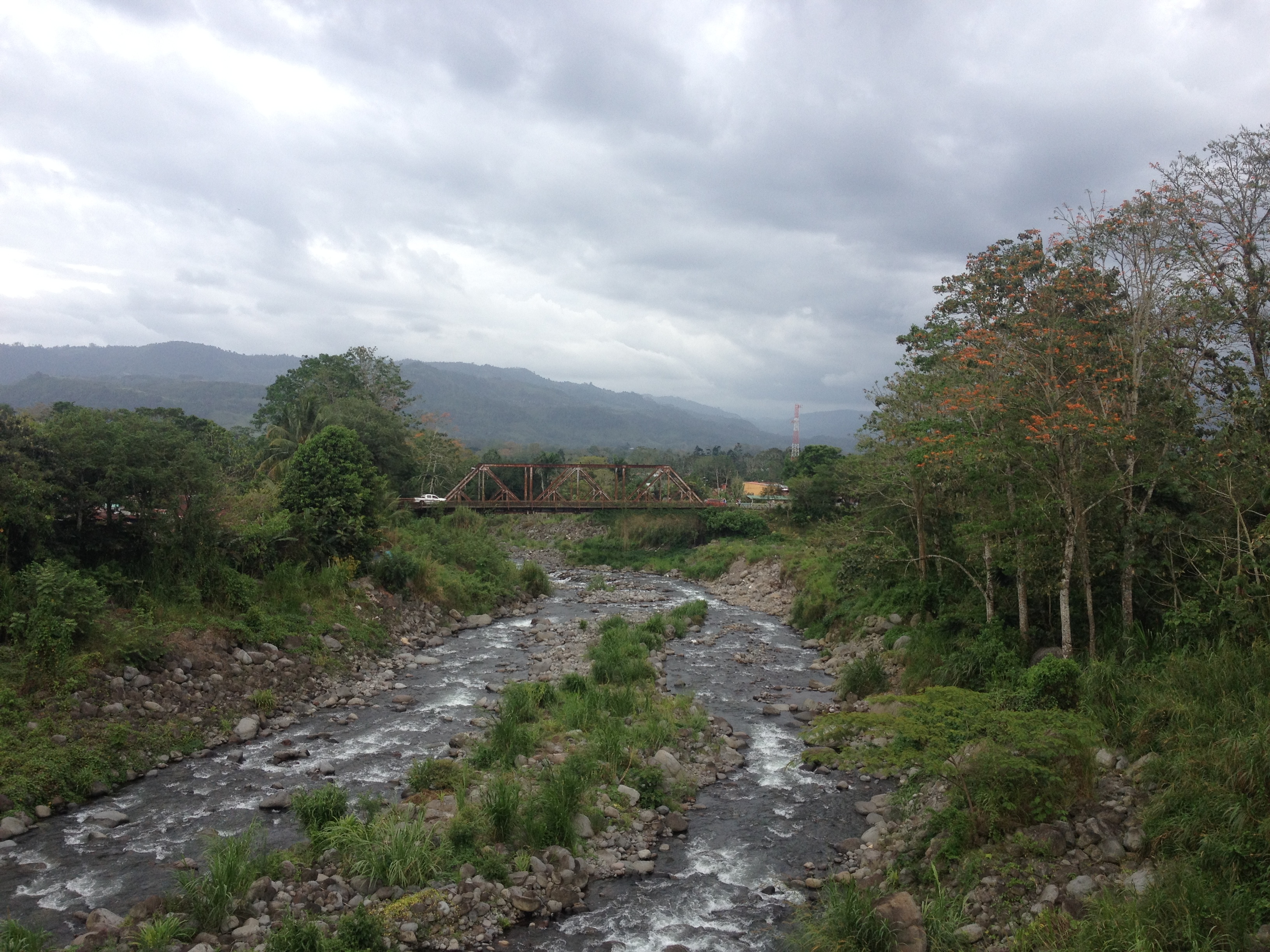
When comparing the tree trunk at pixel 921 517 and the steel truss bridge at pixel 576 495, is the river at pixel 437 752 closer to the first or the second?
the tree trunk at pixel 921 517

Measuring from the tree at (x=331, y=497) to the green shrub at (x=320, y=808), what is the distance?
1457 centimetres

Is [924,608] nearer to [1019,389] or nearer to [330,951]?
[1019,389]

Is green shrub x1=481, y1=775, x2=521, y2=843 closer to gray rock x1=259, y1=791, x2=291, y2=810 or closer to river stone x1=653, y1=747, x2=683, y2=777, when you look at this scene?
river stone x1=653, y1=747, x2=683, y2=777

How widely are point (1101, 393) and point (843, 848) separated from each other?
9.31 meters

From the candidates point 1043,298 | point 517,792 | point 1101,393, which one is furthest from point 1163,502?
point 517,792

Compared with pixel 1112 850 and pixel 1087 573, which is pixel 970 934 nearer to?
pixel 1112 850

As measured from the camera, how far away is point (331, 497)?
25.5m

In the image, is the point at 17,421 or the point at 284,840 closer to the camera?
the point at 284,840

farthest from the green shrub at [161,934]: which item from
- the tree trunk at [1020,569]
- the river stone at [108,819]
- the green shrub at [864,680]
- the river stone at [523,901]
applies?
the green shrub at [864,680]

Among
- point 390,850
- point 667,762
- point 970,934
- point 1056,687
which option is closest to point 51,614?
point 390,850

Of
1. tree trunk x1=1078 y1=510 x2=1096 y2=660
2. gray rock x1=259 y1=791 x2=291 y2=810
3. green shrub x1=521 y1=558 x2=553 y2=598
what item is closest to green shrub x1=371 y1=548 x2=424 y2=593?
green shrub x1=521 y1=558 x2=553 y2=598

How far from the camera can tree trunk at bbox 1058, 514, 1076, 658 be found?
13492mm

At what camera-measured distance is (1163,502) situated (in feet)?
45.1

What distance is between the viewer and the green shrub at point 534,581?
35.0 metres
